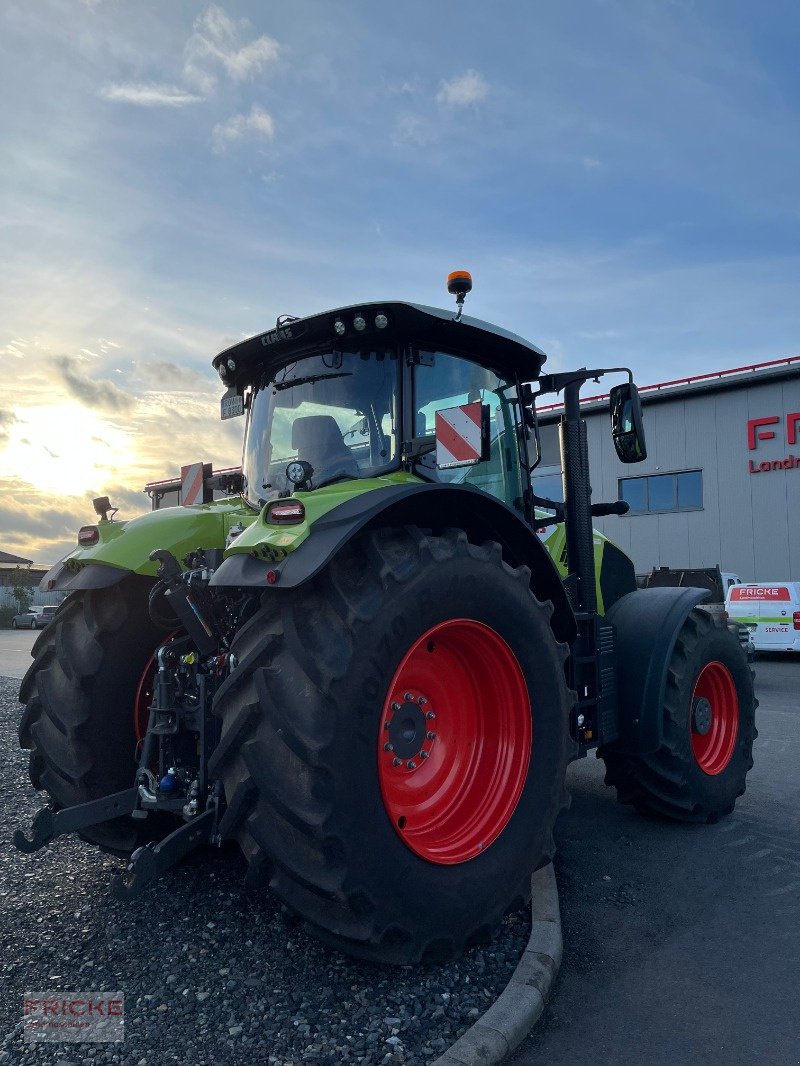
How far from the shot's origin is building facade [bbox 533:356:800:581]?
21000 mm

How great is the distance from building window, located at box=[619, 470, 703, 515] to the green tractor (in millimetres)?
19130

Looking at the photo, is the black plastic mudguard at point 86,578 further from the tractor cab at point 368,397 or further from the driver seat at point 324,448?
the driver seat at point 324,448

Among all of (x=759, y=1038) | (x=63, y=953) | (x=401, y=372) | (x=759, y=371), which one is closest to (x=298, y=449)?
(x=401, y=372)

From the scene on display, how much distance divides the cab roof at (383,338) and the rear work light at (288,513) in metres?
1.10

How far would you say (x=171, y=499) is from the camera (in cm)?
794

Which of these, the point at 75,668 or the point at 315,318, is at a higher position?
the point at 315,318

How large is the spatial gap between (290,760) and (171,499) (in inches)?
230

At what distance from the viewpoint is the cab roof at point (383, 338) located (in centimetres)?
355

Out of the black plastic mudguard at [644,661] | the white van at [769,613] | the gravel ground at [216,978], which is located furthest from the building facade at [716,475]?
the gravel ground at [216,978]

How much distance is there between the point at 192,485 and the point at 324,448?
1516 millimetres

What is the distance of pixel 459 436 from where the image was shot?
3445mm

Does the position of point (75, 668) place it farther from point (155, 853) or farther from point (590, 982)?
point (590, 982)

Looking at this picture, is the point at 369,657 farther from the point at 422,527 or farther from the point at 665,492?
the point at 665,492

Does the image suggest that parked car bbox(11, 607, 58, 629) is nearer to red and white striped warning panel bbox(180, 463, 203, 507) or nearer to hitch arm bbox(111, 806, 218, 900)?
red and white striped warning panel bbox(180, 463, 203, 507)
